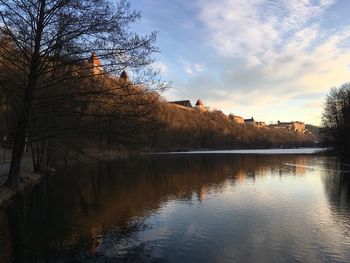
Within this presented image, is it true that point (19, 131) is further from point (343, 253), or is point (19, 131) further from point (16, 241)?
point (343, 253)

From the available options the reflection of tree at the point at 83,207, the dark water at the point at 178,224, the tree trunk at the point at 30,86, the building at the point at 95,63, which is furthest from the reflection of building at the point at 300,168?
the tree trunk at the point at 30,86

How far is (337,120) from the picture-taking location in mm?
89188

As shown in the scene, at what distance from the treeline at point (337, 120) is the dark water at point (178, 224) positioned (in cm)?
4784

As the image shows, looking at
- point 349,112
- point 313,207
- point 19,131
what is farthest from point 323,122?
point 19,131

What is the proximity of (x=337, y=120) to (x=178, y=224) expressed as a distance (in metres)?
77.2

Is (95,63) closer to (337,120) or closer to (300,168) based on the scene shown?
(300,168)

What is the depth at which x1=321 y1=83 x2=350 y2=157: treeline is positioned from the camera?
79.7 metres

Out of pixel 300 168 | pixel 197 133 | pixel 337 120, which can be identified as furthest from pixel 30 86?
pixel 197 133

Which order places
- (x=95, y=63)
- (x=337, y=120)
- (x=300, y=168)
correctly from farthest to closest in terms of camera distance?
(x=337, y=120) → (x=300, y=168) → (x=95, y=63)

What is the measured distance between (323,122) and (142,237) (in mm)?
86419

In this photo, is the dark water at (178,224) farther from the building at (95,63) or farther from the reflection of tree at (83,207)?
the building at (95,63)

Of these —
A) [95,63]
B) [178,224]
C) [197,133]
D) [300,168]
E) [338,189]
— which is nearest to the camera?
[95,63]

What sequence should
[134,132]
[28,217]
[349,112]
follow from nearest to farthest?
[134,132] < [28,217] < [349,112]

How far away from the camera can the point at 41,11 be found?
2078 cm
